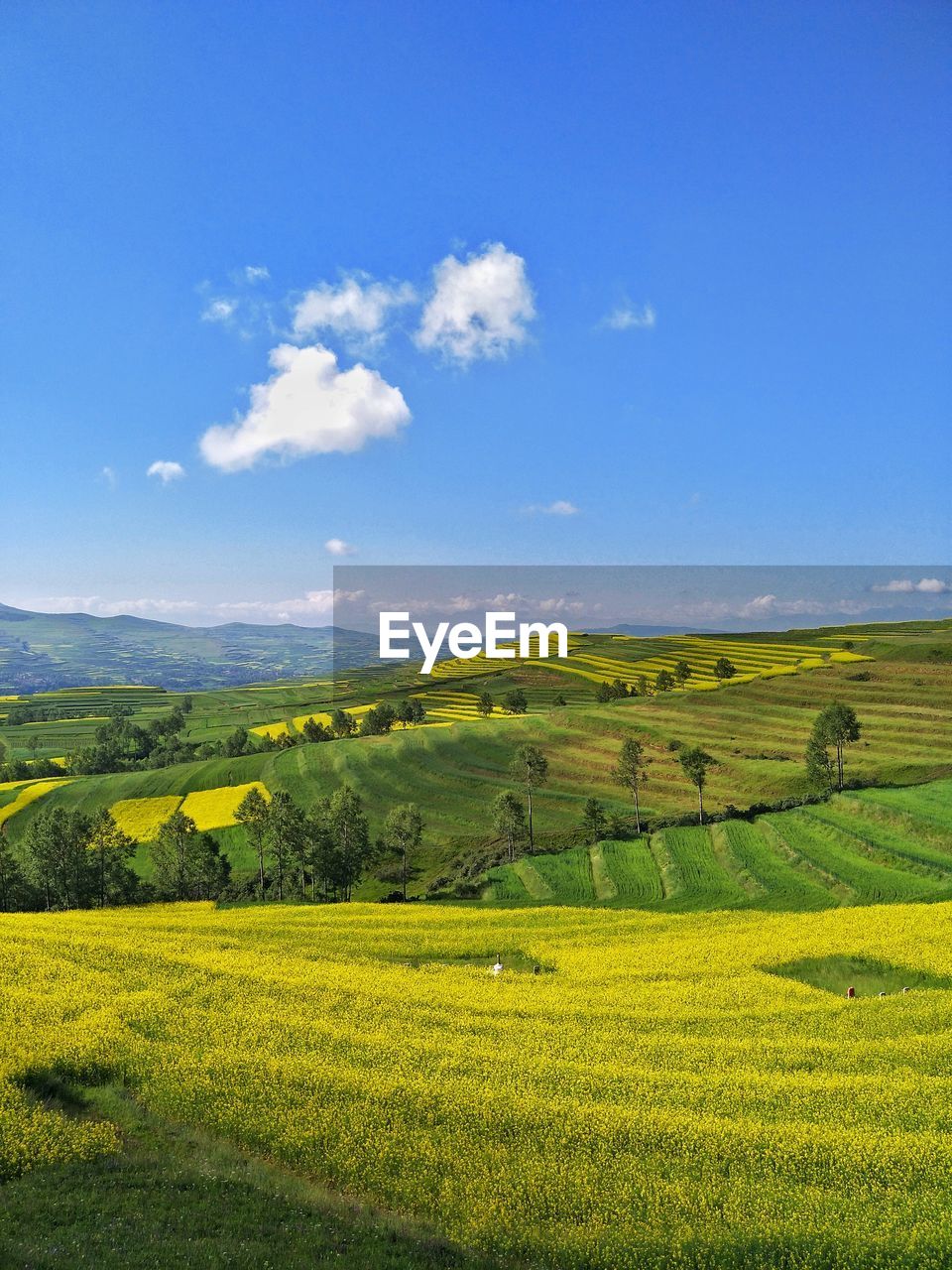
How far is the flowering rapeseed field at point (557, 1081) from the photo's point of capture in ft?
54.6

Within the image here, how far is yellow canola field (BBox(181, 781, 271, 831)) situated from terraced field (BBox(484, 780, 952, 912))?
46131 mm

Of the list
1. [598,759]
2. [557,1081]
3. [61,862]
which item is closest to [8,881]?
[61,862]

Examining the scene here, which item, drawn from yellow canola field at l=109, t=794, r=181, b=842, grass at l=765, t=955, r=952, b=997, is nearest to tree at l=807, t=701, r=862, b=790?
grass at l=765, t=955, r=952, b=997

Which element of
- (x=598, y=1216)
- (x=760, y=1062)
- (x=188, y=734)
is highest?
(x=598, y=1216)

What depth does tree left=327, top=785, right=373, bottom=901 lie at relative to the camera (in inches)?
2852

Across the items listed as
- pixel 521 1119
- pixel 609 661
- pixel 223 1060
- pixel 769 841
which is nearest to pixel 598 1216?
pixel 521 1119

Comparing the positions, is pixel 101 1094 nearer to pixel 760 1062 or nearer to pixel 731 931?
pixel 760 1062

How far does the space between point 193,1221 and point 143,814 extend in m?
96.6

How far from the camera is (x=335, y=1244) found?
1536 centimetres

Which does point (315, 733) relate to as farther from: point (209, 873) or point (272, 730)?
point (209, 873)

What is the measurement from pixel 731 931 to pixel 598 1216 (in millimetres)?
32517

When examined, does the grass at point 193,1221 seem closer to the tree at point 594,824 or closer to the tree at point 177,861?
the tree at point 594,824

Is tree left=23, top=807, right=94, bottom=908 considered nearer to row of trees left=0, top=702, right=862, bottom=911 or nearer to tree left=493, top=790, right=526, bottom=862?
row of trees left=0, top=702, right=862, bottom=911

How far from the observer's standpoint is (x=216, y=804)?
102812mm
